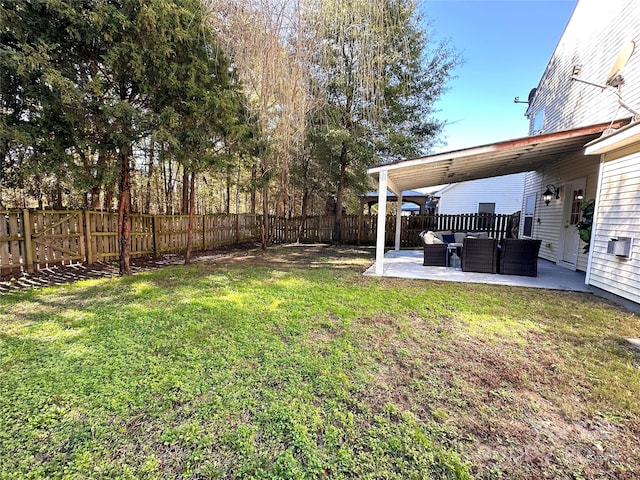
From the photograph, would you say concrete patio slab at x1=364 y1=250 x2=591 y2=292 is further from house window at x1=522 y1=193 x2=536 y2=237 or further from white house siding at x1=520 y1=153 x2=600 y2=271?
house window at x1=522 y1=193 x2=536 y2=237

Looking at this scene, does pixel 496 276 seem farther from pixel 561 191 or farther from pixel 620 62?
pixel 620 62

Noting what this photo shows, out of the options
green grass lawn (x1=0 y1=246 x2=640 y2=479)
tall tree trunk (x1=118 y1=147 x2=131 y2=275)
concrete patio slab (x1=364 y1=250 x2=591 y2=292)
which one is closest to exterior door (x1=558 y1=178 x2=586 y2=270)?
concrete patio slab (x1=364 y1=250 x2=591 y2=292)

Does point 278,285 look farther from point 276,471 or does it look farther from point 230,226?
point 230,226

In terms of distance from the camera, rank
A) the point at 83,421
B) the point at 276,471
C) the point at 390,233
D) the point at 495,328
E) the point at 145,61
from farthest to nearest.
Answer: the point at 390,233
the point at 145,61
the point at 495,328
the point at 83,421
the point at 276,471

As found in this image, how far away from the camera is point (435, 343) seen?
298 centimetres

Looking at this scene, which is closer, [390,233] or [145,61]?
[145,61]

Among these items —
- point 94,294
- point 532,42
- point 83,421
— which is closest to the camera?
point 83,421

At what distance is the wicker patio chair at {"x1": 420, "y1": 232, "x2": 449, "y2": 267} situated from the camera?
23.5 ft

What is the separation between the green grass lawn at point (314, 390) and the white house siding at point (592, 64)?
175 inches

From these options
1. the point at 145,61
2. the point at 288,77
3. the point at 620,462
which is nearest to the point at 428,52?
the point at 288,77

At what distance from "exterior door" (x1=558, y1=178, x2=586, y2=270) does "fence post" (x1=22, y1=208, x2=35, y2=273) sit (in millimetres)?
11259

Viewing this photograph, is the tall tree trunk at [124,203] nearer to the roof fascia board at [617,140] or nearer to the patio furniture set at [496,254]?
the patio furniture set at [496,254]

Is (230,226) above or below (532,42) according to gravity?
below

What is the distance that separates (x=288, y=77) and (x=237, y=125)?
1.79 meters
